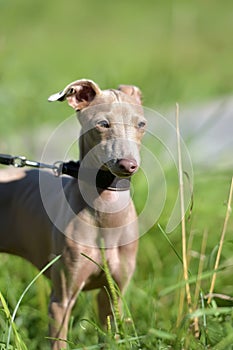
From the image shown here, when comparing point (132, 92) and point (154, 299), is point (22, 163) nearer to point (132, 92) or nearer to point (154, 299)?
point (132, 92)

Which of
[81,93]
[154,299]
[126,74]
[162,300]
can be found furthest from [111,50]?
[81,93]

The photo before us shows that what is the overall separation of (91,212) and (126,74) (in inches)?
174

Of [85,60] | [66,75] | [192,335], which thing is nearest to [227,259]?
[192,335]

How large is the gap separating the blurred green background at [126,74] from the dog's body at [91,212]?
19cm

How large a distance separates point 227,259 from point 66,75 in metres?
4.86

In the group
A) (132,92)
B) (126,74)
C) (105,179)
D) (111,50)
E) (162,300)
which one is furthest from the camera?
(111,50)

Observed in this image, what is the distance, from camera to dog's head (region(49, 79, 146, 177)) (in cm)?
240

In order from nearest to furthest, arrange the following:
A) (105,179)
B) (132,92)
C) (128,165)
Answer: (128,165) → (105,179) → (132,92)

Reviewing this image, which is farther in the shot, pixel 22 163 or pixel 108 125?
pixel 22 163

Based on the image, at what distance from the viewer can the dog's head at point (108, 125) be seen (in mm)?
2396

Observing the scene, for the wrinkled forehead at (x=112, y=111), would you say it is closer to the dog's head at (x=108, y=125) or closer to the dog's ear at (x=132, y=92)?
the dog's head at (x=108, y=125)

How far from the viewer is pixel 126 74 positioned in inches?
274

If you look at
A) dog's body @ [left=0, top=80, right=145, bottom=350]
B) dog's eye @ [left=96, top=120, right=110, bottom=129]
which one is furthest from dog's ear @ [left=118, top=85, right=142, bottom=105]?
dog's eye @ [left=96, top=120, right=110, bottom=129]

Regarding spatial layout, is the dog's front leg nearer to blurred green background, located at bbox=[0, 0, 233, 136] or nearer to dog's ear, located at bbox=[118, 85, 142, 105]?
dog's ear, located at bbox=[118, 85, 142, 105]
